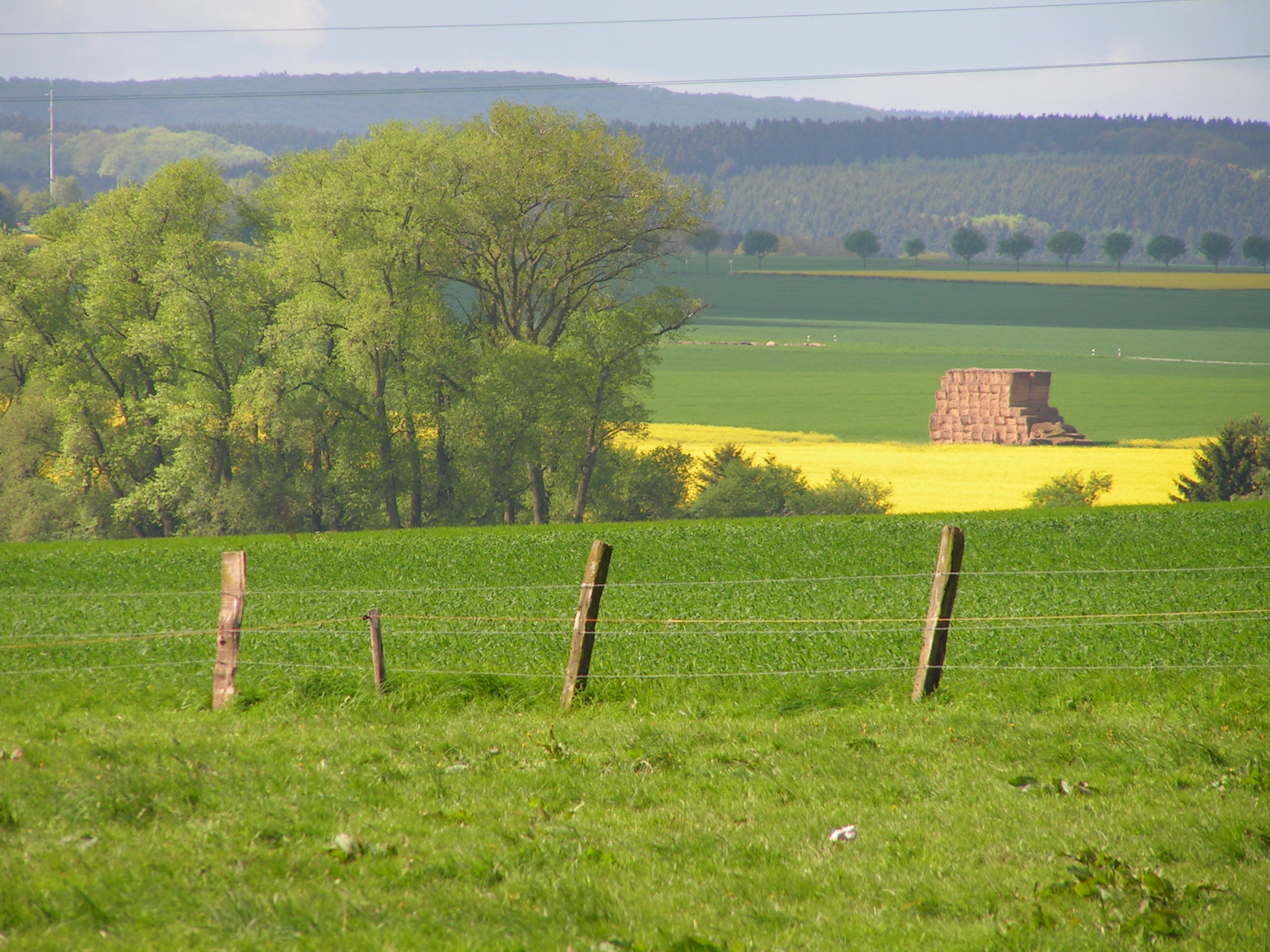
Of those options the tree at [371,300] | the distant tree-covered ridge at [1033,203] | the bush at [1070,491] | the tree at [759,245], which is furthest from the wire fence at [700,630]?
the tree at [759,245]

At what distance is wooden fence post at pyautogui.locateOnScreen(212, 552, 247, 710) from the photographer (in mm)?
9484

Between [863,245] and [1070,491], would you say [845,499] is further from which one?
[863,245]

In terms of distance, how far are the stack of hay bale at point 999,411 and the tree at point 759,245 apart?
77.9 m

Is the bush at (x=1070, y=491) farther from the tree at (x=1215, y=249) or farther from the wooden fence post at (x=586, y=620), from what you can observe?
the tree at (x=1215, y=249)

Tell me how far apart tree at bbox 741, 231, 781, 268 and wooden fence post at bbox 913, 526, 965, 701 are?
12329cm

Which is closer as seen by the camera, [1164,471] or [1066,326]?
[1164,471]

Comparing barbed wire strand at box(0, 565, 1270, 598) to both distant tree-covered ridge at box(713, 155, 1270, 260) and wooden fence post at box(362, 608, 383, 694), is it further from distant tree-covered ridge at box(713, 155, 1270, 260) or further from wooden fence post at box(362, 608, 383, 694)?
distant tree-covered ridge at box(713, 155, 1270, 260)

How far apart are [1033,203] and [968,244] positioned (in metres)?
46.9

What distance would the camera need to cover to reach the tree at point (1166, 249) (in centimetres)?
11481

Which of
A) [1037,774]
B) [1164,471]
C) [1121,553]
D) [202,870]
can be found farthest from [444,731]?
[1164,471]

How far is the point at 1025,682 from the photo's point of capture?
10422 mm

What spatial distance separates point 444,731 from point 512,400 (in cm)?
3307

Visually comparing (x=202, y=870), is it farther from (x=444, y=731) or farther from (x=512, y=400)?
(x=512, y=400)

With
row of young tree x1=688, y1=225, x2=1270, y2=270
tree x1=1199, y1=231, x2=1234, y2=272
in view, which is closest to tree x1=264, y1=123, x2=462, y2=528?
row of young tree x1=688, y1=225, x2=1270, y2=270
